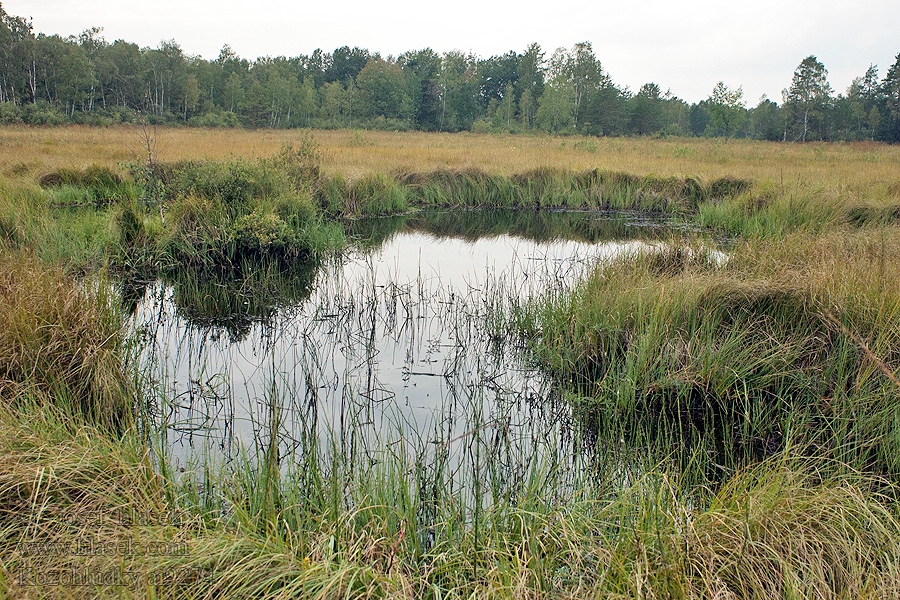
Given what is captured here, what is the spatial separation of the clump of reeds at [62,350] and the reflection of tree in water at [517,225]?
200 inches

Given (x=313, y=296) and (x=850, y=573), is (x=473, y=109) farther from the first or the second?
(x=850, y=573)

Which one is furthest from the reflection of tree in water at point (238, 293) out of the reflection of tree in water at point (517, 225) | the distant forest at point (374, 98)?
the distant forest at point (374, 98)

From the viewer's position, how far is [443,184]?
1269 centimetres

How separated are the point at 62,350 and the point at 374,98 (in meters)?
51.5

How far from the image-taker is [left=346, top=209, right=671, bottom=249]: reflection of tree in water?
9.62 metres

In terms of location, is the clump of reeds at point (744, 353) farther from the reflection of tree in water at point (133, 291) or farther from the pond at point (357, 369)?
the reflection of tree in water at point (133, 291)

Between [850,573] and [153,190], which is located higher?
[153,190]

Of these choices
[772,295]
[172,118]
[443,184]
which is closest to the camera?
[772,295]

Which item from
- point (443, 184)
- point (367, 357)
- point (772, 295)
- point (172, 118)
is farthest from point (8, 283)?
point (172, 118)

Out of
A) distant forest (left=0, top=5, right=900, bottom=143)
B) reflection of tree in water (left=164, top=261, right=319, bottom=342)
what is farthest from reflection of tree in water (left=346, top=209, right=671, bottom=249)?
distant forest (left=0, top=5, right=900, bottom=143)

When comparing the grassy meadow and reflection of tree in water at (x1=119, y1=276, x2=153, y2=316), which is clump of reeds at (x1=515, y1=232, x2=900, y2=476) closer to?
the grassy meadow

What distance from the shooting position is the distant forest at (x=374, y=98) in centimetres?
4128

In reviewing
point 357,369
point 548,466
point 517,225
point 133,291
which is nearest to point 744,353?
point 548,466

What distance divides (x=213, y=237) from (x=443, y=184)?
637 centimetres
